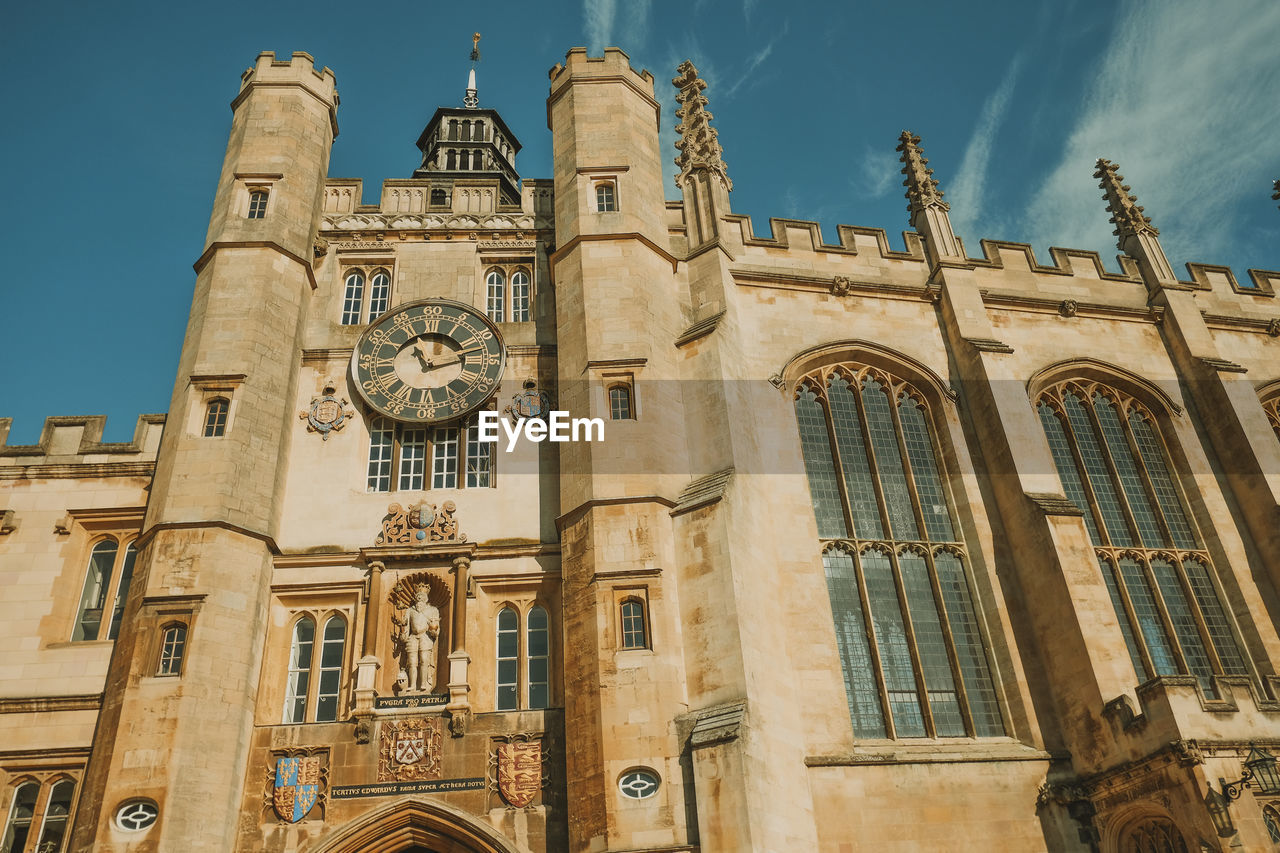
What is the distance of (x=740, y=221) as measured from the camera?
65.6ft

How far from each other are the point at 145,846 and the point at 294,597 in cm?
388

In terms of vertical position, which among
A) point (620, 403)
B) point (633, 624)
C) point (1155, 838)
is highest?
point (620, 403)

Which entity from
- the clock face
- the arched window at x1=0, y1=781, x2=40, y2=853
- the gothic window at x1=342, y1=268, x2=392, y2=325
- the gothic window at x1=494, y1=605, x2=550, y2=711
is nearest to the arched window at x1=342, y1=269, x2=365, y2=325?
the gothic window at x1=342, y1=268, x2=392, y2=325

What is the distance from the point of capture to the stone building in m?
13.2

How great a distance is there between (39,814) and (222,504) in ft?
15.3

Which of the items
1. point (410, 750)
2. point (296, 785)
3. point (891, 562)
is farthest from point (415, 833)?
point (891, 562)

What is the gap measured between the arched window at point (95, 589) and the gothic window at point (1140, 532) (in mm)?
15854

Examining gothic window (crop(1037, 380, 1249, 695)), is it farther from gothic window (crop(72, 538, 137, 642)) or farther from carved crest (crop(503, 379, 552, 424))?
gothic window (crop(72, 538, 137, 642))

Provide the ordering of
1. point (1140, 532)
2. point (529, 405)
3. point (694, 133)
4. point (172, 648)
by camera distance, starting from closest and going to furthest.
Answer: point (172, 648) < point (529, 405) < point (1140, 532) < point (694, 133)

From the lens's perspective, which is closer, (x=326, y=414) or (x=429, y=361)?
(x=326, y=414)

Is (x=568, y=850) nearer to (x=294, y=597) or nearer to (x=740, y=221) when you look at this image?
(x=294, y=597)

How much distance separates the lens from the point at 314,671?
14.6 m

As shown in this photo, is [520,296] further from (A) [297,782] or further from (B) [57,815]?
(B) [57,815]

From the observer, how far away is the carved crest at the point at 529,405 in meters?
17.0
